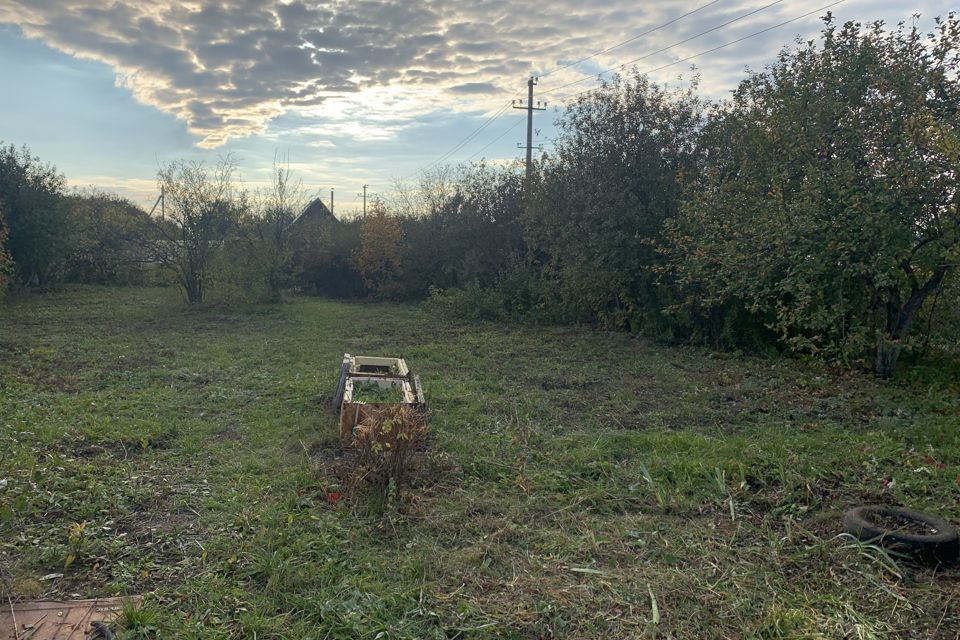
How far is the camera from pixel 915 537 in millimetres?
3139

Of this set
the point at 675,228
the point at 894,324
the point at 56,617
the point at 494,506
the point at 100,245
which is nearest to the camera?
the point at 56,617

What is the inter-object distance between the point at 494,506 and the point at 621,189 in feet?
27.4

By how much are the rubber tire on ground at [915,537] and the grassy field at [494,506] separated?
83mm

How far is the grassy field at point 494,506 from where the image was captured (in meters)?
2.80

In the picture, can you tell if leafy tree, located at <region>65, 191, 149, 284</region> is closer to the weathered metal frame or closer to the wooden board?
the weathered metal frame

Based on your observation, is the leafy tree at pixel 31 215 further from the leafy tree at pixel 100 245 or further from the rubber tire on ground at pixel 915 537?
the rubber tire on ground at pixel 915 537

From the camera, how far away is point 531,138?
20.0 metres

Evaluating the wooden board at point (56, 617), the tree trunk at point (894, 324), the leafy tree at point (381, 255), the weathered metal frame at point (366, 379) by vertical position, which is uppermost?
the leafy tree at point (381, 255)

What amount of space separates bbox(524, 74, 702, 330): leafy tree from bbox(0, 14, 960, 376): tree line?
0.12ft

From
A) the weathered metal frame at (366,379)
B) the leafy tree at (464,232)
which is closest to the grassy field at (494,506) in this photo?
the weathered metal frame at (366,379)

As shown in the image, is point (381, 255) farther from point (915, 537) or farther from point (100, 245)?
point (915, 537)

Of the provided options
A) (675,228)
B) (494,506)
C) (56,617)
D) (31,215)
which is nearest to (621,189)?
(675,228)

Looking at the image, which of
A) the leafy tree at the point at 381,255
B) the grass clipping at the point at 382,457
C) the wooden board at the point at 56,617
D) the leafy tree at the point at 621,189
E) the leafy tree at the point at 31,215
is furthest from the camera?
the leafy tree at the point at 381,255

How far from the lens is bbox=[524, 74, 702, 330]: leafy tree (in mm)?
10930
